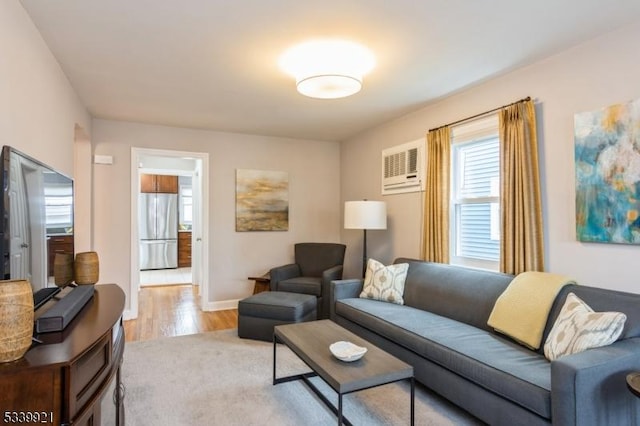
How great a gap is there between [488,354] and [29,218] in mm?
2488

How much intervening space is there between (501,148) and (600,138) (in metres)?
0.70

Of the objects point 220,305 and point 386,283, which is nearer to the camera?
point 386,283

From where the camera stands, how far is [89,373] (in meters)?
1.34

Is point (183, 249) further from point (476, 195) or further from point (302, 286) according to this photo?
point (476, 195)

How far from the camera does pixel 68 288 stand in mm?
2227

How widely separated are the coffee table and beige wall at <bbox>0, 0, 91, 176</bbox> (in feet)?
6.34

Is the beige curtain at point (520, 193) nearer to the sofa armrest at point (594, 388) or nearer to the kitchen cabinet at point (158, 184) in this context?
the sofa armrest at point (594, 388)

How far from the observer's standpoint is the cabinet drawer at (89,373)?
46.0 inches

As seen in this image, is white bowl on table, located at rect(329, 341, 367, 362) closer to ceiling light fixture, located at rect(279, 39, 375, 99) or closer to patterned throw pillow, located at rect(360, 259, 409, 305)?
patterned throw pillow, located at rect(360, 259, 409, 305)

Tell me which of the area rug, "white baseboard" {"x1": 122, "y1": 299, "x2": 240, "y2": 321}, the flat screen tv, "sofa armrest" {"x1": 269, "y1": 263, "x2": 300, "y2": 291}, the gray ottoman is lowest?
the area rug

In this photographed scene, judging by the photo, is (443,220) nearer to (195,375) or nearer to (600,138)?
(600,138)

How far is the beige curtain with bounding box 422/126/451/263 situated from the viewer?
138 inches

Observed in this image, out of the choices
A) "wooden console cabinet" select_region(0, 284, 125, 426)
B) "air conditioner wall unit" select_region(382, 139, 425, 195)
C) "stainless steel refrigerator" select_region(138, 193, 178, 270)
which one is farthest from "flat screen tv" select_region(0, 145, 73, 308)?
"stainless steel refrigerator" select_region(138, 193, 178, 270)

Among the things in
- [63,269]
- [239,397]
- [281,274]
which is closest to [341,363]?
[239,397]
